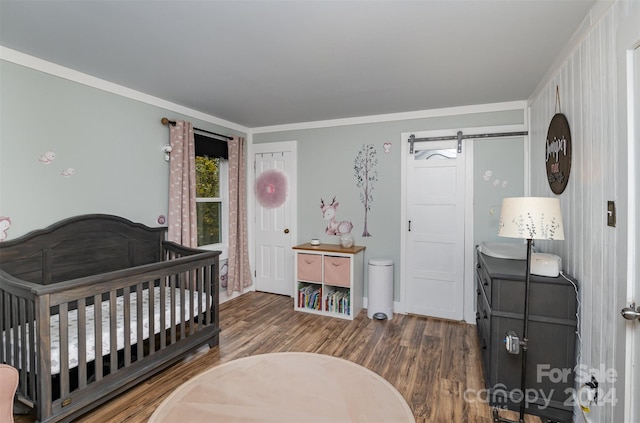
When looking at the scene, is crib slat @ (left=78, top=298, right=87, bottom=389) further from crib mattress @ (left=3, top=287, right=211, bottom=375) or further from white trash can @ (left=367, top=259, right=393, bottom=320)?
white trash can @ (left=367, top=259, right=393, bottom=320)

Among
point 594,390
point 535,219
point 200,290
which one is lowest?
point 594,390

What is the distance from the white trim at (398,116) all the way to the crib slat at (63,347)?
125 inches

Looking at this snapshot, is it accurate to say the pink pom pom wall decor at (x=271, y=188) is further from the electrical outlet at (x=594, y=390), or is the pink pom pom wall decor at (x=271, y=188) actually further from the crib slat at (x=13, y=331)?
the electrical outlet at (x=594, y=390)

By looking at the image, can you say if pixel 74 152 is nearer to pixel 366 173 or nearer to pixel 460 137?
pixel 366 173

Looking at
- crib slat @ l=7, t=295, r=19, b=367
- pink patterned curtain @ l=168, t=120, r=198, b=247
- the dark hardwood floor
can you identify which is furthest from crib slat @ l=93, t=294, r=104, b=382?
pink patterned curtain @ l=168, t=120, r=198, b=247

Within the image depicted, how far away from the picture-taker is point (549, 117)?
2445 mm

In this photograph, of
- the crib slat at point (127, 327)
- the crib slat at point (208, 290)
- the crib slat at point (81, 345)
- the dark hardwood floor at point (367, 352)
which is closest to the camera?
the crib slat at point (81, 345)

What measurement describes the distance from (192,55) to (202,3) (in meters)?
0.65

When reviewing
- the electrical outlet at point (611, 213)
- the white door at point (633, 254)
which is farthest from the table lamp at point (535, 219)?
the white door at point (633, 254)

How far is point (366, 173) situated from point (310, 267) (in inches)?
53.1

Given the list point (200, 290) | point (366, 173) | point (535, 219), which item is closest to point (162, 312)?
point (200, 290)

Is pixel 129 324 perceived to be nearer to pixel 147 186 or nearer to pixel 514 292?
pixel 147 186

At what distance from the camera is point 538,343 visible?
1.89 meters

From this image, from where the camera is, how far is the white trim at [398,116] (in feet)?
10.7
